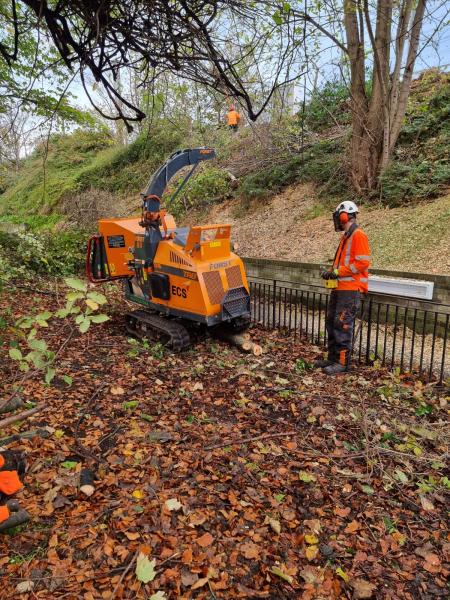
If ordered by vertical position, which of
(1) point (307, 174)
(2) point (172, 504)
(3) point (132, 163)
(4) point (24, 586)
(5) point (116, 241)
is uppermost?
(3) point (132, 163)

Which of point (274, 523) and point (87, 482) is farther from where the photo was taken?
point (87, 482)

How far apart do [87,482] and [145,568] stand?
0.87m

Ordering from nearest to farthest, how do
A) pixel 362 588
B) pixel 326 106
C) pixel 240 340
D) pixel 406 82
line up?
pixel 362 588
pixel 240 340
pixel 406 82
pixel 326 106

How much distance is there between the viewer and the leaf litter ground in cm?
227

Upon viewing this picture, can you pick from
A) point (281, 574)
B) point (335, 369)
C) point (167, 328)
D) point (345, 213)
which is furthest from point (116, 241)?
point (281, 574)

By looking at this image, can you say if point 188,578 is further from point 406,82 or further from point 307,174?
point 307,174

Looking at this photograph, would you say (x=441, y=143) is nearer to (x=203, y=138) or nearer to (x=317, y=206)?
(x=317, y=206)

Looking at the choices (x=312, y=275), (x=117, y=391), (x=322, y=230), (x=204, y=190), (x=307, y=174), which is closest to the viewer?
(x=117, y=391)

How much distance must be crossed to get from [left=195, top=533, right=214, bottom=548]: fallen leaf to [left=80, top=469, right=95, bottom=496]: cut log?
2.79 feet

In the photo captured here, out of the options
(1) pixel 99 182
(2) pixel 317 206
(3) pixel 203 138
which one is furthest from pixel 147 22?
(1) pixel 99 182

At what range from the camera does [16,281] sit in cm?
854

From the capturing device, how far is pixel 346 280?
5.34 m

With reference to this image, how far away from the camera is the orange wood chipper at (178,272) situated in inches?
222

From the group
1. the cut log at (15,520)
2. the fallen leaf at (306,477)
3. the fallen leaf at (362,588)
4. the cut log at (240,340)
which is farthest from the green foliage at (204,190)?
the fallen leaf at (362,588)
